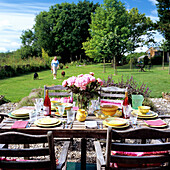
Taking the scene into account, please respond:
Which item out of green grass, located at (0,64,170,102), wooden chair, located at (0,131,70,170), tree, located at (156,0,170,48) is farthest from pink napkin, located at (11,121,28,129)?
tree, located at (156,0,170,48)

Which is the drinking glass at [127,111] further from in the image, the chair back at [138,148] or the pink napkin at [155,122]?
the chair back at [138,148]

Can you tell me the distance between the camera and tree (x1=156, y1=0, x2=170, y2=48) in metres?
30.1

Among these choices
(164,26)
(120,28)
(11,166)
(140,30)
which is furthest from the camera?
(140,30)

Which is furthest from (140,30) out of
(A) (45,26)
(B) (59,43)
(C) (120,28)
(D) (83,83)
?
(D) (83,83)

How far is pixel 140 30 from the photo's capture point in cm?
3559

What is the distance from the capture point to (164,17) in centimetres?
3103

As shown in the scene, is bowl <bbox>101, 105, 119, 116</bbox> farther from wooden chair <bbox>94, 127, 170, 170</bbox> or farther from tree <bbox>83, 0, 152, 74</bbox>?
tree <bbox>83, 0, 152, 74</bbox>

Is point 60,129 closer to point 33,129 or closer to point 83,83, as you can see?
point 33,129

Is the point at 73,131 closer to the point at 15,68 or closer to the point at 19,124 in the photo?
the point at 19,124

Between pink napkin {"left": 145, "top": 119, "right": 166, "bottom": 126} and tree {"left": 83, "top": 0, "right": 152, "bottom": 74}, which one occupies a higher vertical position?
tree {"left": 83, "top": 0, "right": 152, "bottom": 74}

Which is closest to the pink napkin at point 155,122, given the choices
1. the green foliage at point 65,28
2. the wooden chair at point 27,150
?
the wooden chair at point 27,150

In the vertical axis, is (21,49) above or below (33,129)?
above

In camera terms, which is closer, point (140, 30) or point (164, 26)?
point (164, 26)

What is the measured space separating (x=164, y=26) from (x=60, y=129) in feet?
105
